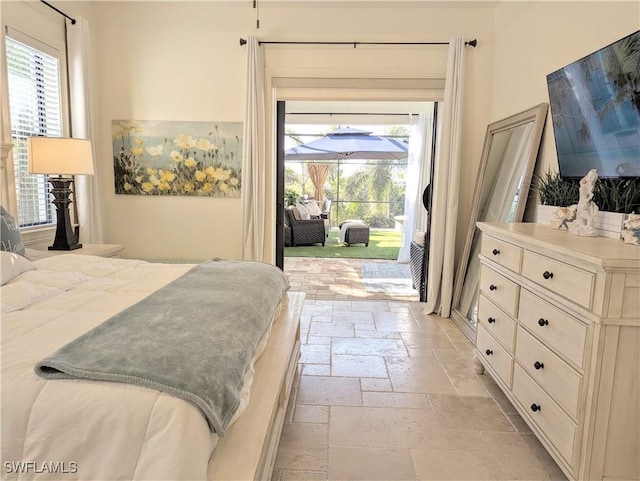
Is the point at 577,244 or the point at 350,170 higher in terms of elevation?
the point at 350,170

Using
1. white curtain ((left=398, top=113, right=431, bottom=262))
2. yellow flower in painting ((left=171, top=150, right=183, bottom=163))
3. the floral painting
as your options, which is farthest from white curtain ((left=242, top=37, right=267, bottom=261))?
white curtain ((left=398, top=113, right=431, bottom=262))

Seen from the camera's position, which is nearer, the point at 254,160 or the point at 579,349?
the point at 579,349

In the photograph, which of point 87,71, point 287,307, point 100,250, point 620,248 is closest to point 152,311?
point 287,307

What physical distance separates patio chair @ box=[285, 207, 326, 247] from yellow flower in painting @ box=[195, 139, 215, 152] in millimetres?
3846

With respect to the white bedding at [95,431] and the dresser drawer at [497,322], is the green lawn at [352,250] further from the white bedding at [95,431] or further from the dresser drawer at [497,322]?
the white bedding at [95,431]

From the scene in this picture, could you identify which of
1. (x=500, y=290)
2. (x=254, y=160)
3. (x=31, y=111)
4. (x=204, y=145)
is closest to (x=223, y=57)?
(x=204, y=145)

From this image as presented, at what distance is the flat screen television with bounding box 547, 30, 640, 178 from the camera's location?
1923mm

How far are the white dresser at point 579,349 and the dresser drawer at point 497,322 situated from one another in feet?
0.14

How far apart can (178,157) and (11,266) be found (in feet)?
7.95

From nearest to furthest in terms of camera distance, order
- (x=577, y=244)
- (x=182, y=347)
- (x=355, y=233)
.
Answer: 1. (x=182, y=347)
2. (x=577, y=244)
3. (x=355, y=233)

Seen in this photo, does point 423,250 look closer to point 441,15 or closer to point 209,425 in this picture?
point 441,15

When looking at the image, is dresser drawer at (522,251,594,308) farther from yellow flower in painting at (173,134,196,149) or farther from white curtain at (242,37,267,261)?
yellow flower in painting at (173,134,196,149)

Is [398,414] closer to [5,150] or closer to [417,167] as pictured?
[5,150]

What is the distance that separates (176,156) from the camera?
4254 mm
